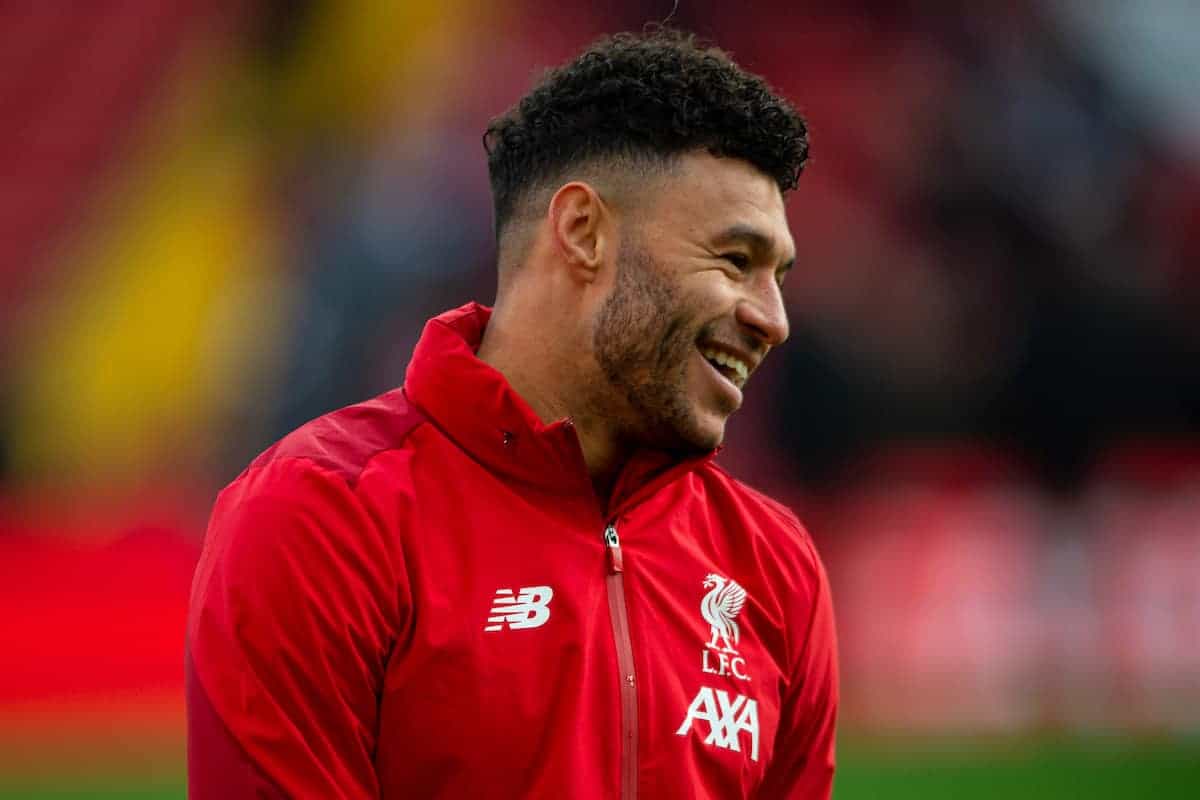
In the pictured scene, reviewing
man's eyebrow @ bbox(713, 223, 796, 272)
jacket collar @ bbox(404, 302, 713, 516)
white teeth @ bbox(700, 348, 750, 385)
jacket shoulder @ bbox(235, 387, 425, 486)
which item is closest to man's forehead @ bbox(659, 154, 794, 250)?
man's eyebrow @ bbox(713, 223, 796, 272)

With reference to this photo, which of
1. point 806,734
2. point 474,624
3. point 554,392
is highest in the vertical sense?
point 554,392

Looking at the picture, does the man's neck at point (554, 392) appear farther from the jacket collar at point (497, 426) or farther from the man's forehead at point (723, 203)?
the man's forehead at point (723, 203)

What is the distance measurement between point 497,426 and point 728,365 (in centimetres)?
27

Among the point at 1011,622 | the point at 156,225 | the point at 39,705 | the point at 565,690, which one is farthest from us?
the point at 156,225

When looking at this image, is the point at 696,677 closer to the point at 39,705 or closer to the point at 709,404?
the point at 709,404

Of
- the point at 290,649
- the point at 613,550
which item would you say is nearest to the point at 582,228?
the point at 613,550

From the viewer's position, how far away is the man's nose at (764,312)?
1.61m

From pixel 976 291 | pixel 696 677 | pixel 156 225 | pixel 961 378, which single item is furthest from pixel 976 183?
pixel 696 677

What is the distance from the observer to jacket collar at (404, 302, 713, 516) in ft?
Answer: 5.12

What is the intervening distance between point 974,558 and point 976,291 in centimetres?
89

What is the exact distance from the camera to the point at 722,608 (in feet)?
5.46

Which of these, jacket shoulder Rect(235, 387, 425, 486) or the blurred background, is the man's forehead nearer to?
jacket shoulder Rect(235, 387, 425, 486)

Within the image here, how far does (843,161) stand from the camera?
4.75 m

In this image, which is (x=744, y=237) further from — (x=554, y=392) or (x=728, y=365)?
(x=554, y=392)
